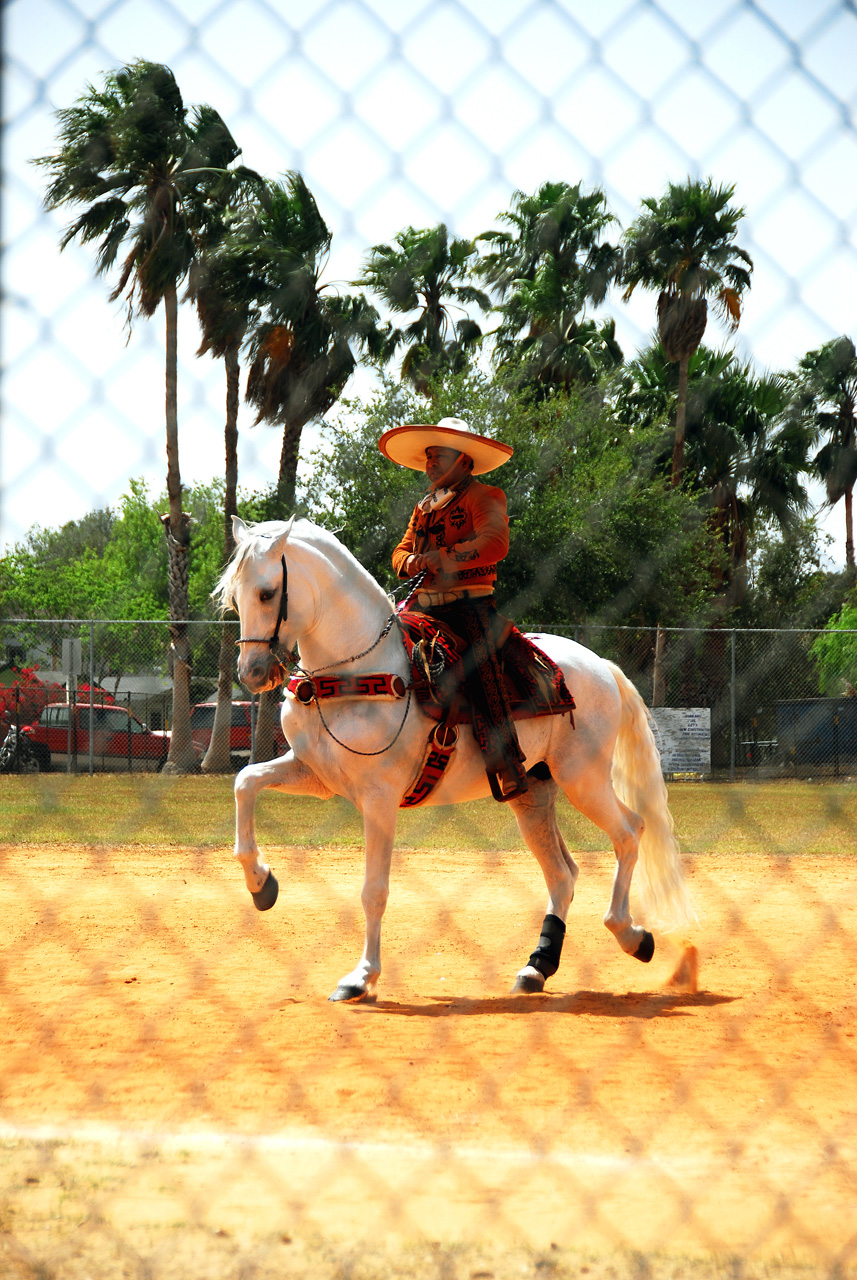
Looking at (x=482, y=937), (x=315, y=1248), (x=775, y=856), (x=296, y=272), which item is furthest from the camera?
(x=775, y=856)

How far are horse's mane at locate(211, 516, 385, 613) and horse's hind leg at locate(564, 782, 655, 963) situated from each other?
4.95 ft

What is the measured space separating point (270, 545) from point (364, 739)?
908mm

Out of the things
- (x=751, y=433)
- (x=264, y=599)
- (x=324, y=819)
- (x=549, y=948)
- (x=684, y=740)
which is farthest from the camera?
(x=684, y=740)

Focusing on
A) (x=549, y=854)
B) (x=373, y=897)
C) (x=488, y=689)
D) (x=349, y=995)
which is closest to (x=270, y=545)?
(x=488, y=689)

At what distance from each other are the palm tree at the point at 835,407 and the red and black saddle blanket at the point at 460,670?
→ 285 centimetres

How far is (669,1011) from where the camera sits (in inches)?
195

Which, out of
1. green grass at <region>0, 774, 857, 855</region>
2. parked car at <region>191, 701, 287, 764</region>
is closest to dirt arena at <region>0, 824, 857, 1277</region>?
green grass at <region>0, 774, 857, 855</region>

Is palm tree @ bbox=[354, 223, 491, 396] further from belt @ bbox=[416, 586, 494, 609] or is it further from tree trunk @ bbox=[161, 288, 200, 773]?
belt @ bbox=[416, 586, 494, 609]

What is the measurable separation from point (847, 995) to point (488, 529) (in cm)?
264

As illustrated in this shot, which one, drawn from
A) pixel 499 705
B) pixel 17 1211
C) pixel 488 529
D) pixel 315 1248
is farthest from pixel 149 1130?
pixel 488 529

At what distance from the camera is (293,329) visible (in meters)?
2.17

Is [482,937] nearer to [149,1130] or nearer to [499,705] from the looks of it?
[499,705]

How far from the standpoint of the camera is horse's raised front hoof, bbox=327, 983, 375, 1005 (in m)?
4.87

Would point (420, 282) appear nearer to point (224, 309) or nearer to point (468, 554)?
point (224, 309)
